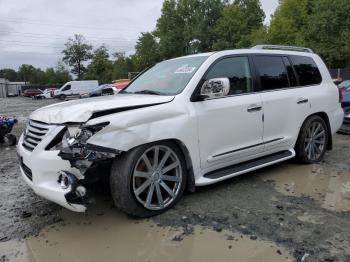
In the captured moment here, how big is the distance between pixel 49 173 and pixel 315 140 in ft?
13.7

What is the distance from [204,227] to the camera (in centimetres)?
379

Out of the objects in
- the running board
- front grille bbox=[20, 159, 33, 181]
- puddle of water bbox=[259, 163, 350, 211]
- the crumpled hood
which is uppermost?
the crumpled hood

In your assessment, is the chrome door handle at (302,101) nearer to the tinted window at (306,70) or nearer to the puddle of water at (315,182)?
the tinted window at (306,70)

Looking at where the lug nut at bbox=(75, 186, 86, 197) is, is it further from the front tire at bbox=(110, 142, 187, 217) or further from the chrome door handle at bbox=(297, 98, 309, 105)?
the chrome door handle at bbox=(297, 98, 309, 105)

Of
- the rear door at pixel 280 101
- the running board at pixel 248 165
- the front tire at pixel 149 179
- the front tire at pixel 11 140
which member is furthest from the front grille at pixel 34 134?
the front tire at pixel 11 140

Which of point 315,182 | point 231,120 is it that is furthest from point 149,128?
point 315,182

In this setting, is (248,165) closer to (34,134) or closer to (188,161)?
(188,161)

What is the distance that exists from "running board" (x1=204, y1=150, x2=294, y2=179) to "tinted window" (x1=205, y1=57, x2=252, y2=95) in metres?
0.92

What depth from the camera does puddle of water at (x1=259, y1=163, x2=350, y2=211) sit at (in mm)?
4520

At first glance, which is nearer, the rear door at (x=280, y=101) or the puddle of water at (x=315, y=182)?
the puddle of water at (x=315, y=182)

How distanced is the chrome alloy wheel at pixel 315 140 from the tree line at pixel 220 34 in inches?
1140

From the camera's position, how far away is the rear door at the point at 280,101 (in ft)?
16.9

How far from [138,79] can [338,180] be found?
10.3 ft

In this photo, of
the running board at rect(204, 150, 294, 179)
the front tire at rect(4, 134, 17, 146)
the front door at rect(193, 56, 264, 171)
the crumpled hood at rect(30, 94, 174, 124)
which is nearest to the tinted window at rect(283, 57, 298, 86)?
the front door at rect(193, 56, 264, 171)
